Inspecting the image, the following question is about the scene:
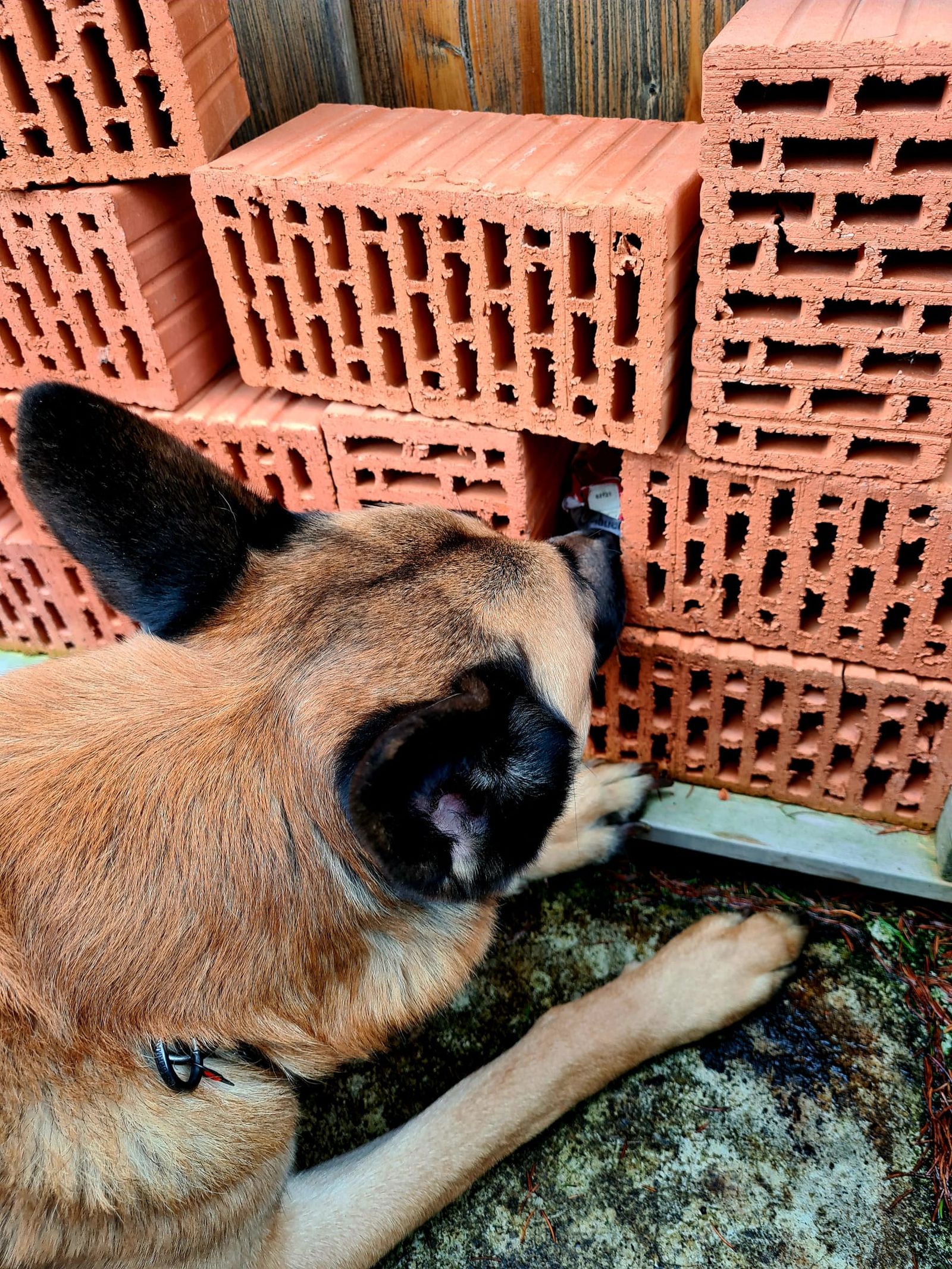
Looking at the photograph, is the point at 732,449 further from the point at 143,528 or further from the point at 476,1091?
the point at 476,1091

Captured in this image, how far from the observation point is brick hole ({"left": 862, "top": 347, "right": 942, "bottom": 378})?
1839mm

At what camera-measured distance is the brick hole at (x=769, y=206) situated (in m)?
1.77

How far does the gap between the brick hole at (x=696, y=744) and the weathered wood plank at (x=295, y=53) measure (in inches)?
78.2

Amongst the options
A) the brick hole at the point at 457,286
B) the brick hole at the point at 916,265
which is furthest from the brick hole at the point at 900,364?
the brick hole at the point at 457,286

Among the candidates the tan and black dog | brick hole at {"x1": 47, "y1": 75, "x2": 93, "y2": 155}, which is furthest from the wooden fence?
A: the tan and black dog

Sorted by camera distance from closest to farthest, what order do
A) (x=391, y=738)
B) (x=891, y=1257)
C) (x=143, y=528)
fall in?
1. (x=391, y=738)
2. (x=143, y=528)
3. (x=891, y=1257)

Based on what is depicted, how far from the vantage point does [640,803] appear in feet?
8.75

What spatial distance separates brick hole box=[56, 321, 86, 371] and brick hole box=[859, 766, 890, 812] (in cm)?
232

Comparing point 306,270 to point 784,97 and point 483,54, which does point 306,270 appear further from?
point 784,97

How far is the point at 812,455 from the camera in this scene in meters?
2.00

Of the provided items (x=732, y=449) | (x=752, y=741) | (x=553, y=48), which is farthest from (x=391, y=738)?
(x=553, y=48)

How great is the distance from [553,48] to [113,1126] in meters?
2.59

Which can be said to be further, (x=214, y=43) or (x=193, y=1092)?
(x=214, y=43)

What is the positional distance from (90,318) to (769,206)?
168 centimetres
